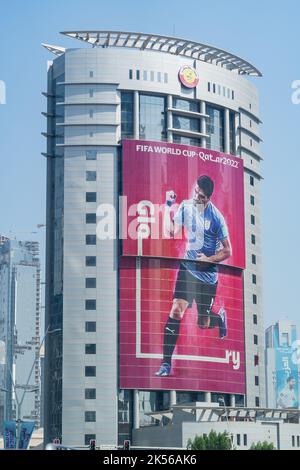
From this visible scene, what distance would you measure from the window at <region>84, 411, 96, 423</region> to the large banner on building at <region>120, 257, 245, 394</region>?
17.1ft

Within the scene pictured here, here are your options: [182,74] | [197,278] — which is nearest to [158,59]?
[182,74]

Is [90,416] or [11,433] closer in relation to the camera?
[11,433]

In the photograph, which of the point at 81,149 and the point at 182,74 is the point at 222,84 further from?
the point at 81,149

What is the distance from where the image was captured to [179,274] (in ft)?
426

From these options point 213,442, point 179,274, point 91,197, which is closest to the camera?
point 213,442

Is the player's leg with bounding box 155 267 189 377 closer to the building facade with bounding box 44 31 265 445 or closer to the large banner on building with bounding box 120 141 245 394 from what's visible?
the large banner on building with bounding box 120 141 245 394

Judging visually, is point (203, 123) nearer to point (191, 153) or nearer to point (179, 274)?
point (191, 153)

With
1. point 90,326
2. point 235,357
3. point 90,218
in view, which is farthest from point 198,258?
point 90,326

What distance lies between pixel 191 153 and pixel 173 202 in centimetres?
775

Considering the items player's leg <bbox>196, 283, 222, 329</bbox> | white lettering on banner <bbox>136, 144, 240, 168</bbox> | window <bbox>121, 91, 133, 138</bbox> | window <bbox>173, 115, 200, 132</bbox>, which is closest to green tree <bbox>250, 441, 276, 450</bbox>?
player's leg <bbox>196, 283, 222, 329</bbox>

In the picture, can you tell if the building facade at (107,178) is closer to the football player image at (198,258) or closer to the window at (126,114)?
the window at (126,114)

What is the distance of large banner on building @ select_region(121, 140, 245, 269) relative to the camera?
129 m

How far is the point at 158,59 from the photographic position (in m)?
137

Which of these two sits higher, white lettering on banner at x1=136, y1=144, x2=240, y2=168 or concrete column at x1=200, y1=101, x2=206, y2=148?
concrete column at x1=200, y1=101, x2=206, y2=148
